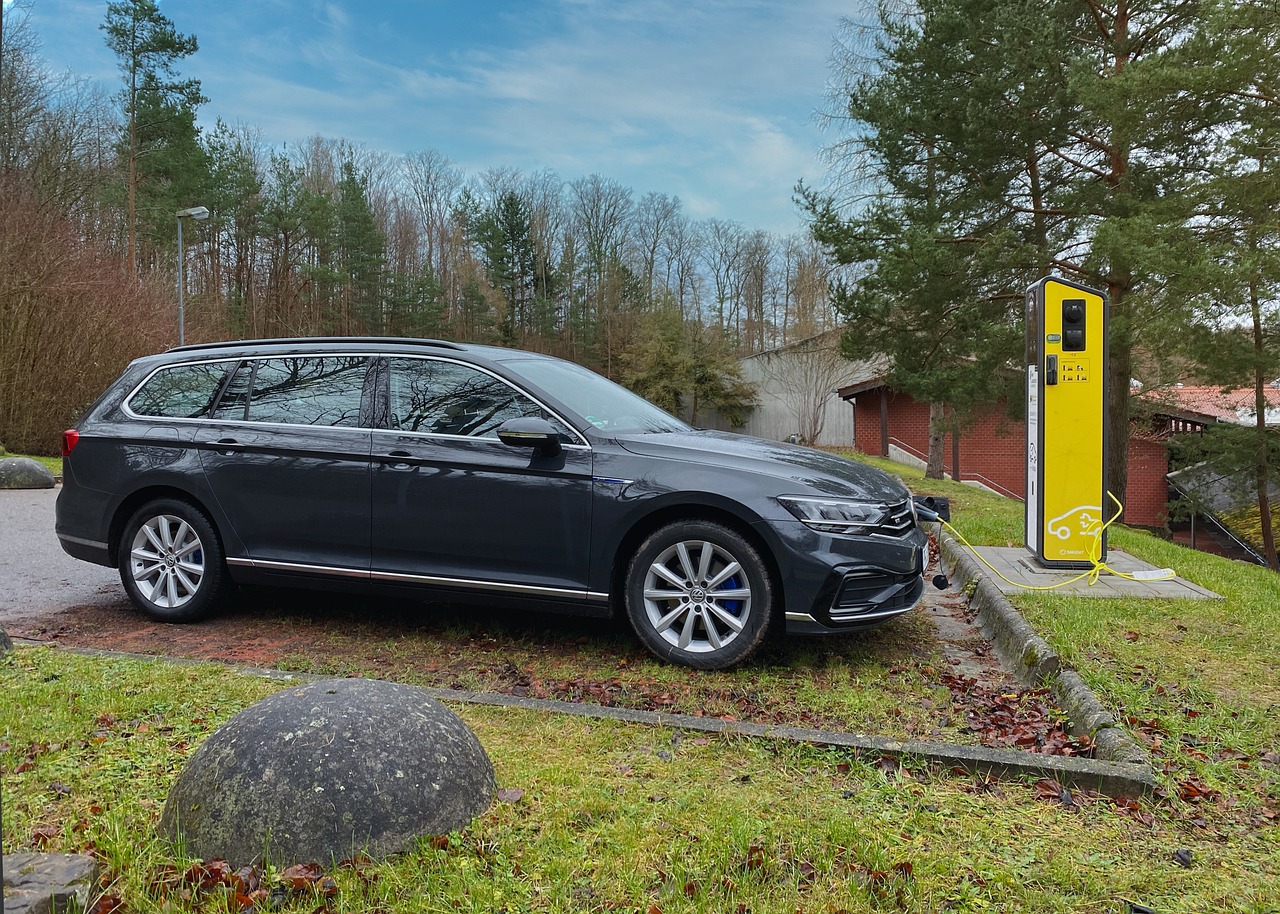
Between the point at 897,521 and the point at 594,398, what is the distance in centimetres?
196

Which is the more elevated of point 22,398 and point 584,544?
point 22,398

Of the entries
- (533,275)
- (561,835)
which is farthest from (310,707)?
(533,275)

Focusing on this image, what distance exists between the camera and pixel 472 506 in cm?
497

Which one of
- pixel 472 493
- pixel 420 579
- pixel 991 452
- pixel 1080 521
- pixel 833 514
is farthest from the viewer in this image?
pixel 991 452

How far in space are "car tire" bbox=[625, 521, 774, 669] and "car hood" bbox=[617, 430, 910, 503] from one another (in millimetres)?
368

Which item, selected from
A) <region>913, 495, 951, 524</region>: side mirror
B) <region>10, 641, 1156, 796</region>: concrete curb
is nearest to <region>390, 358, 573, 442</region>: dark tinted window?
<region>10, 641, 1156, 796</region>: concrete curb

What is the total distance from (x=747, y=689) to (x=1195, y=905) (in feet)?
7.25

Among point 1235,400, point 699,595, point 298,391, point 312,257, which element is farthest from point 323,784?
point 312,257

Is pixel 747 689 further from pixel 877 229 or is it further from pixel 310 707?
pixel 877 229

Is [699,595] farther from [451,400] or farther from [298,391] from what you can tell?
[298,391]

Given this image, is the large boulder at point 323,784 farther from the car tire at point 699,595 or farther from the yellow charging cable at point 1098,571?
the yellow charging cable at point 1098,571

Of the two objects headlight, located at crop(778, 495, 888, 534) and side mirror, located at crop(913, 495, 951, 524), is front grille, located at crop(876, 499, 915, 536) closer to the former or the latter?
headlight, located at crop(778, 495, 888, 534)

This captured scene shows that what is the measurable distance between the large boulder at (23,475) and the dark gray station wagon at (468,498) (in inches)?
416

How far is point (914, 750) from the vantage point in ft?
11.3
